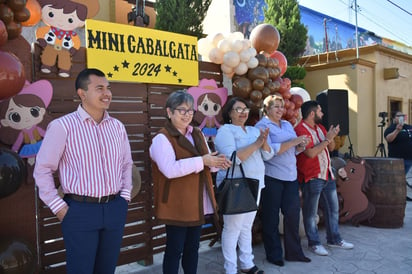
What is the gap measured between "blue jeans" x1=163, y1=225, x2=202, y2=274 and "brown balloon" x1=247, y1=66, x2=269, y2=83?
198 centimetres

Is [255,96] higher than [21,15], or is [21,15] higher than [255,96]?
[21,15]

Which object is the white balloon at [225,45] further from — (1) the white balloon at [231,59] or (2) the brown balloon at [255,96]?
(2) the brown balloon at [255,96]

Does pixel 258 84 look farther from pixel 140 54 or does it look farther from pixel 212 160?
pixel 212 160

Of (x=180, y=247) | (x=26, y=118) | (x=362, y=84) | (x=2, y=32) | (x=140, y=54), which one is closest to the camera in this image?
(x=2, y=32)

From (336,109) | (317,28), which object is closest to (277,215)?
(336,109)

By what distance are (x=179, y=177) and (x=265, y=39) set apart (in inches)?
95.3

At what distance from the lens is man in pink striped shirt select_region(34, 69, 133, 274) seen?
205cm

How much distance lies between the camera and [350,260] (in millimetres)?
3707

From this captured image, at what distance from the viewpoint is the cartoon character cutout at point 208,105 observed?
13.0 feet

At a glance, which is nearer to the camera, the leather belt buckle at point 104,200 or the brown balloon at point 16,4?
the leather belt buckle at point 104,200

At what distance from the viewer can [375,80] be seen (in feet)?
30.3

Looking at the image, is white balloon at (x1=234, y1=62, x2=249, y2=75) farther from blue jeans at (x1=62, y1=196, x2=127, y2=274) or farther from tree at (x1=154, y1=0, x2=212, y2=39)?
tree at (x1=154, y1=0, x2=212, y2=39)

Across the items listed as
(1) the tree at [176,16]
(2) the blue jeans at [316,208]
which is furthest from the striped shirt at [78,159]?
(1) the tree at [176,16]

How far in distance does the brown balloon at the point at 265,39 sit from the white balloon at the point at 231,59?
0.50m
